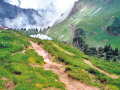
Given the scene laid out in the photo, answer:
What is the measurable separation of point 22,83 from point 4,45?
14897 millimetres

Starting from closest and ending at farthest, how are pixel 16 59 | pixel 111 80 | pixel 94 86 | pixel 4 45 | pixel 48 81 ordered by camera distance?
pixel 48 81 < pixel 94 86 < pixel 111 80 < pixel 16 59 < pixel 4 45

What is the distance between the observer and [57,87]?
1428 cm

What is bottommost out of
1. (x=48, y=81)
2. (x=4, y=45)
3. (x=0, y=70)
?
(x=48, y=81)

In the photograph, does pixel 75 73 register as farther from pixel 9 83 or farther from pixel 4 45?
pixel 4 45

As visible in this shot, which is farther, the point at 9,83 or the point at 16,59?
the point at 16,59

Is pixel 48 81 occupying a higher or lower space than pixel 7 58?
lower

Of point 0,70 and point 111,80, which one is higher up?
point 0,70

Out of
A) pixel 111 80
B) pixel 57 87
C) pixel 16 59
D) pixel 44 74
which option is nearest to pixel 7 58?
pixel 16 59

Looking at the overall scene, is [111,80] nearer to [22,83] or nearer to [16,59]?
[22,83]

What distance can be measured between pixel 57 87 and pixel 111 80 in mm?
9054

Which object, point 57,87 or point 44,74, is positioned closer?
point 57,87

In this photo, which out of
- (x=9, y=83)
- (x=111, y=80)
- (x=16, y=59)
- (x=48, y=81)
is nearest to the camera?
(x=9, y=83)

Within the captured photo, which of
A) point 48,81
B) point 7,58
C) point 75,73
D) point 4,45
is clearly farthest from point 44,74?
point 4,45

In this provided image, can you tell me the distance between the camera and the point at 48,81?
1526cm
